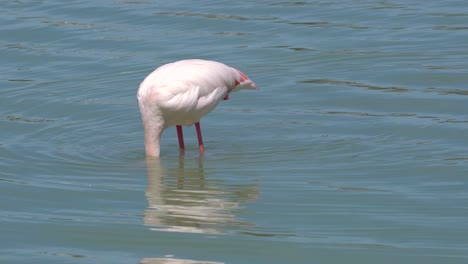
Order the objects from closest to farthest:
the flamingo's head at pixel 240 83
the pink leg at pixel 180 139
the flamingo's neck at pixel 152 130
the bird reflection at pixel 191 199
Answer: the bird reflection at pixel 191 199, the flamingo's neck at pixel 152 130, the pink leg at pixel 180 139, the flamingo's head at pixel 240 83

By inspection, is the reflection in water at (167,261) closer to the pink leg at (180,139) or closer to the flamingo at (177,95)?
the flamingo at (177,95)

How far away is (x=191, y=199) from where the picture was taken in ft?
25.9

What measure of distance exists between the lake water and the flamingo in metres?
0.31

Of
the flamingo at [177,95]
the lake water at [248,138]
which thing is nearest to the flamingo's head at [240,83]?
the flamingo at [177,95]

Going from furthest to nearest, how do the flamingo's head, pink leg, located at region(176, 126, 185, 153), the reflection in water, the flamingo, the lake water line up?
1. the flamingo's head
2. pink leg, located at region(176, 126, 185, 153)
3. the flamingo
4. the lake water
5. the reflection in water

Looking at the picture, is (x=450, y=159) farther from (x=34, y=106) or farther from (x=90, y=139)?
(x=34, y=106)

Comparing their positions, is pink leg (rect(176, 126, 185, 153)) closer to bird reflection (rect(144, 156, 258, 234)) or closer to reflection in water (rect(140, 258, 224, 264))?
bird reflection (rect(144, 156, 258, 234))

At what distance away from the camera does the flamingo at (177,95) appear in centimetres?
871

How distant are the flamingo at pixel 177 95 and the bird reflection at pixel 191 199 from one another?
0.32m

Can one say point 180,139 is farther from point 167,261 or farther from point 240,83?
point 167,261

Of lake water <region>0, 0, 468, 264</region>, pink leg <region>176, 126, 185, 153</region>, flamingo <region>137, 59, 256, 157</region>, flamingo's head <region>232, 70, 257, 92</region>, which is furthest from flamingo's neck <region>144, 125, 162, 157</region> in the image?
flamingo's head <region>232, 70, 257, 92</region>

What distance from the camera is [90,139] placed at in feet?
32.8

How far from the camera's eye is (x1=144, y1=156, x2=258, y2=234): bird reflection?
7.09m

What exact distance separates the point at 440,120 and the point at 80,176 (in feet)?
11.2
